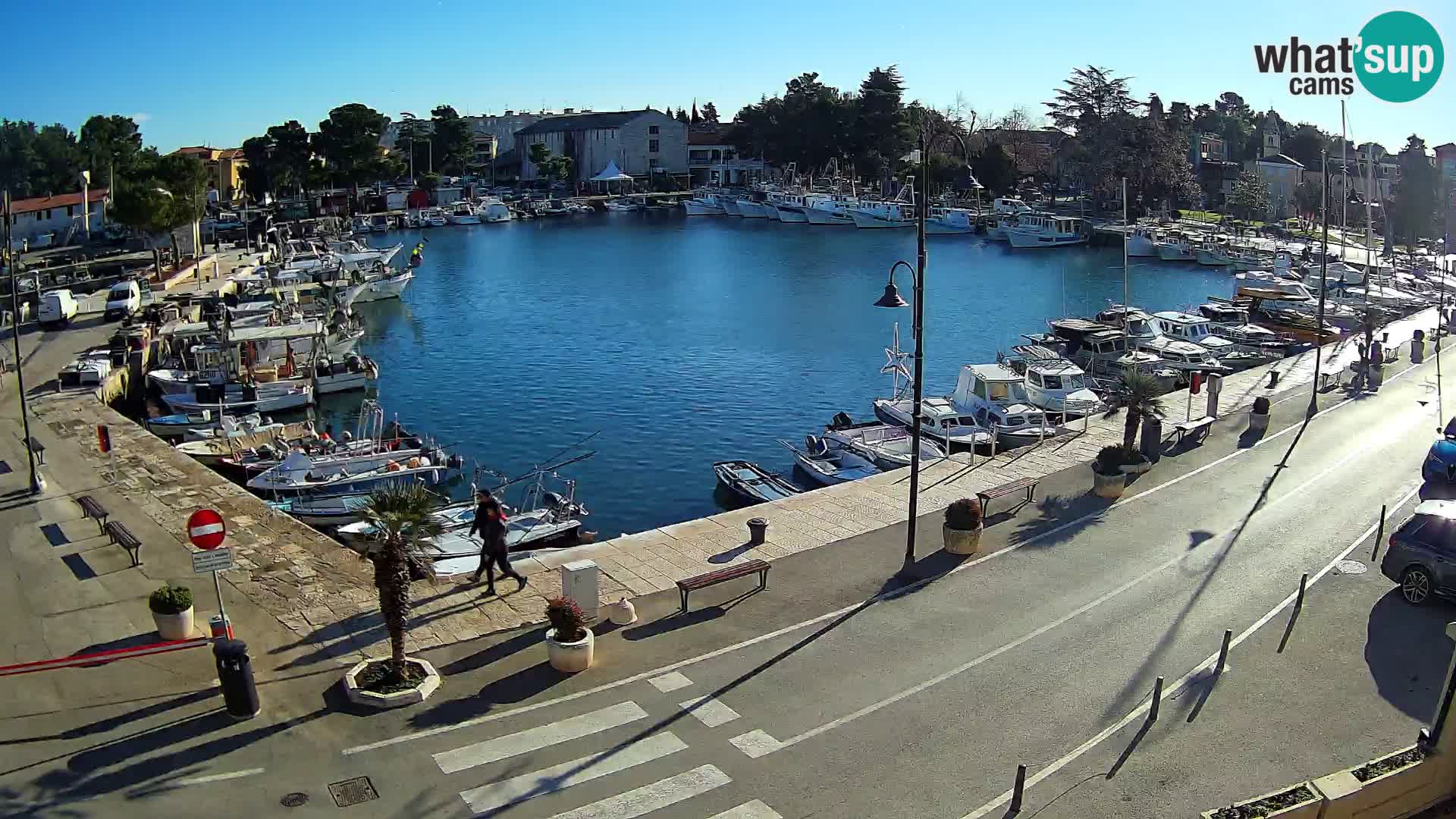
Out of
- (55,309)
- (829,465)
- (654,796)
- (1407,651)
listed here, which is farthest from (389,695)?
(55,309)

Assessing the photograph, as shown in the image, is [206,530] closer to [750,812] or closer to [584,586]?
[584,586]

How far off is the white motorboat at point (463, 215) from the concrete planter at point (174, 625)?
125 m

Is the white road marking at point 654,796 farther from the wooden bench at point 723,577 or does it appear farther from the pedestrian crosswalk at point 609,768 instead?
the wooden bench at point 723,577

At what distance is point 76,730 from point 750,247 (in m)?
102

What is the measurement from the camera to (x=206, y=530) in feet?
48.2

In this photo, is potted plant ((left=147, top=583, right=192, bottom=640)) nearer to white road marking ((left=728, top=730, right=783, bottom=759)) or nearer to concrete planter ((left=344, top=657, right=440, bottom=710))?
concrete planter ((left=344, top=657, right=440, bottom=710))

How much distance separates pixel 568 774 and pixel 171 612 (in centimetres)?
696

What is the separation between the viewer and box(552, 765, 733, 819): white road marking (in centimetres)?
1166

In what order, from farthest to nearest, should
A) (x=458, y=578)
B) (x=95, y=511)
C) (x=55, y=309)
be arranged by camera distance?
(x=55, y=309)
(x=95, y=511)
(x=458, y=578)

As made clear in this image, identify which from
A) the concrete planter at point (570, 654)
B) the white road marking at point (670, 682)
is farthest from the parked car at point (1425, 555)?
the concrete planter at point (570, 654)

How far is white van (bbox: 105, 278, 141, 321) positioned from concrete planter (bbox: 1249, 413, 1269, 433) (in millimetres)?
47806

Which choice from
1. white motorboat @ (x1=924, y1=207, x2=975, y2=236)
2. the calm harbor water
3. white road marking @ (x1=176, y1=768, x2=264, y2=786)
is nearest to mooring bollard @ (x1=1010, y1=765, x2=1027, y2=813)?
white road marking @ (x1=176, y1=768, x2=264, y2=786)

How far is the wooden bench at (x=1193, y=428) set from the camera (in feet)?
91.8

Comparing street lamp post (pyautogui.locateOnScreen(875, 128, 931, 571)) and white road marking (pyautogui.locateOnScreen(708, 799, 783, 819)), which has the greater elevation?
street lamp post (pyautogui.locateOnScreen(875, 128, 931, 571))
